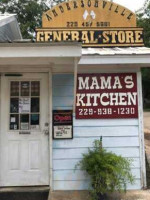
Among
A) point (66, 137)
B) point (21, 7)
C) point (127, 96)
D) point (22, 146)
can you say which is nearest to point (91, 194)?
point (66, 137)

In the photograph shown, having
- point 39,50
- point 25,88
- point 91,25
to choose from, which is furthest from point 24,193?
point 91,25

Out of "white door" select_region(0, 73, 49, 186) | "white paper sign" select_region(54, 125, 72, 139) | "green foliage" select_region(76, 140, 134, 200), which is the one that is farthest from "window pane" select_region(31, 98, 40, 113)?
"green foliage" select_region(76, 140, 134, 200)

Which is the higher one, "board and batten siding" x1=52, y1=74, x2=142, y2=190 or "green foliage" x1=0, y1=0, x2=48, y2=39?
"green foliage" x1=0, y1=0, x2=48, y2=39

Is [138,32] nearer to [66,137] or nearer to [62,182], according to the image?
[66,137]

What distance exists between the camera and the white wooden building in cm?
540

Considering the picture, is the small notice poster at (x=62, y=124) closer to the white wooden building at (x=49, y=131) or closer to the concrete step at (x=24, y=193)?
the white wooden building at (x=49, y=131)

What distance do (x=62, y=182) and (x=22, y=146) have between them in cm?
102

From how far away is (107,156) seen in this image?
4863mm

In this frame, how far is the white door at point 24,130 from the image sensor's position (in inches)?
213

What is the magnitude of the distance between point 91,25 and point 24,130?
3.06 m

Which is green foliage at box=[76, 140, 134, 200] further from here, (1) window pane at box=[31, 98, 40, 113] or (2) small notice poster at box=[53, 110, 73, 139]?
(1) window pane at box=[31, 98, 40, 113]

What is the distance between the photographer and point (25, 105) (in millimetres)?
5516

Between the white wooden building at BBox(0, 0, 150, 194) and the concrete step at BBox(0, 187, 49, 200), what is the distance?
11cm

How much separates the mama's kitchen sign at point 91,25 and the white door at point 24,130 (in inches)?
50.5
